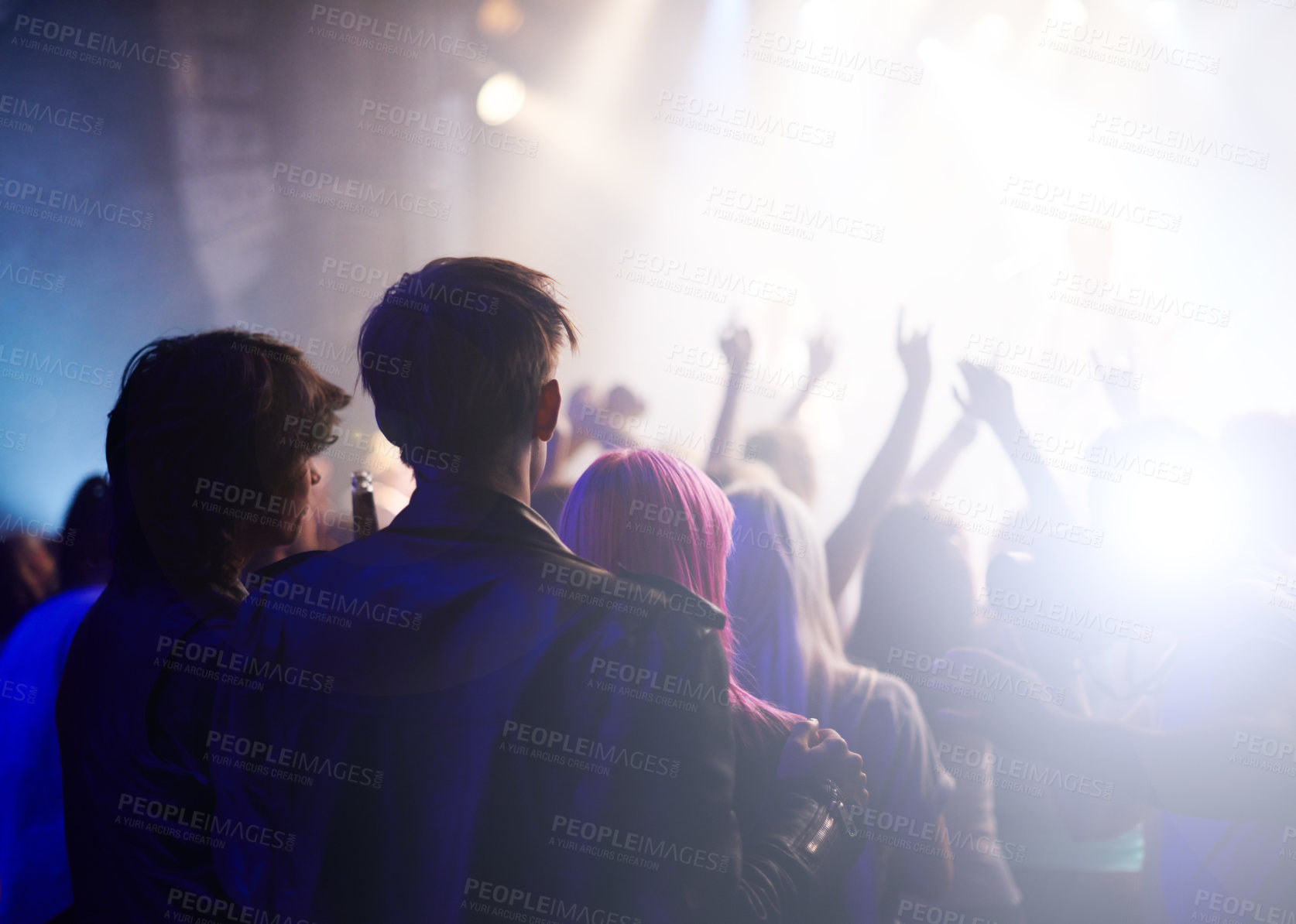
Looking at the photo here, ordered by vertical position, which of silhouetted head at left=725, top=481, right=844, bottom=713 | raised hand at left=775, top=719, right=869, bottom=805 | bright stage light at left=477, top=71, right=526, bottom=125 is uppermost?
bright stage light at left=477, top=71, right=526, bottom=125

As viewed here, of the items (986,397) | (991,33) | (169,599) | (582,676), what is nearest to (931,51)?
(991,33)

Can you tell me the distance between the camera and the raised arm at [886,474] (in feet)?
7.81

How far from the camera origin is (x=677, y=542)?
81.7 inches

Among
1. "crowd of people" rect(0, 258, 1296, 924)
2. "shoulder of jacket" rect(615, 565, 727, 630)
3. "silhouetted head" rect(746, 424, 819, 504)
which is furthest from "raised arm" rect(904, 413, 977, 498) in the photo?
"shoulder of jacket" rect(615, 565, 727, 630)

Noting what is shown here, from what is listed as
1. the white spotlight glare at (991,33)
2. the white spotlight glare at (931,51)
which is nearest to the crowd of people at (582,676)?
the white spotlight glare at (931,51)

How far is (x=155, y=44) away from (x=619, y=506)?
254 centimetres

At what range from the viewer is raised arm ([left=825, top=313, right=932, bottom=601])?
238 centimetres

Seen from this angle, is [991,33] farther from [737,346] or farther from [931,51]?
[737,346]

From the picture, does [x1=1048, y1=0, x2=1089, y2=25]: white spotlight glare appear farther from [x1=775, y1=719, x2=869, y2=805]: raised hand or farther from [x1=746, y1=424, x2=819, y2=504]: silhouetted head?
[x1=775, y1=719, x2=869, y2=805]: raised hand

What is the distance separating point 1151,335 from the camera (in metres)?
2.55

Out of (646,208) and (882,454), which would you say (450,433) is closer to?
(646,208)

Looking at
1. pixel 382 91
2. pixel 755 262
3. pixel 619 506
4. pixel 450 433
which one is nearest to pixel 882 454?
pixel 755 262

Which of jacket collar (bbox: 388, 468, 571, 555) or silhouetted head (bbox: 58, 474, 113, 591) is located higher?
jacket collar (bbox: 388, 468, 571, 555)

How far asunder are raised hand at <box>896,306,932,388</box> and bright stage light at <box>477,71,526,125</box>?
172 centimetres
